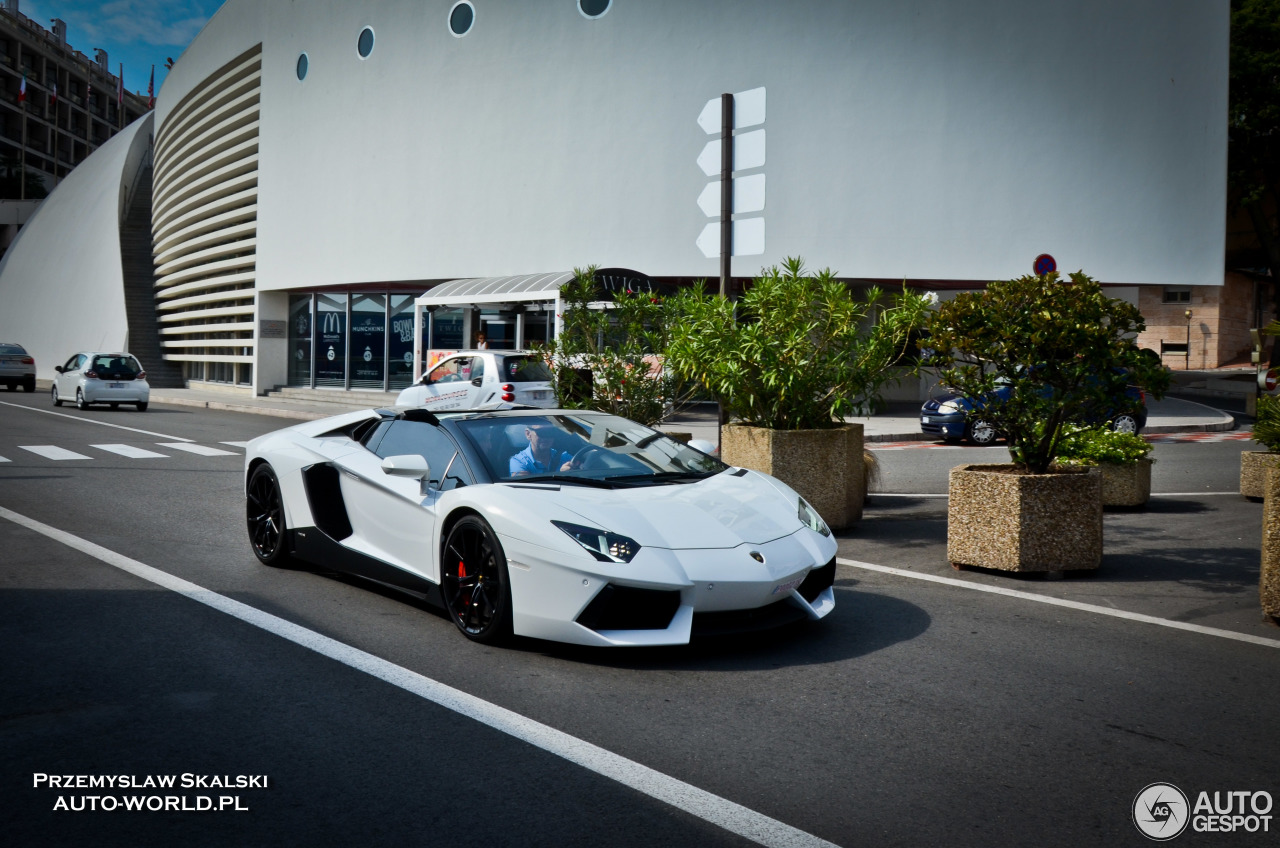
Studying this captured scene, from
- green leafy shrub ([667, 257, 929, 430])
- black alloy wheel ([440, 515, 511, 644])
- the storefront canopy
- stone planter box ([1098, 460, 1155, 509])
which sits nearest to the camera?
black alloy wheel ([440, 515, 511, 644])

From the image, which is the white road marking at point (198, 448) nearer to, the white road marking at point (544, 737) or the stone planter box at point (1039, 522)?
the white road marking at point (544, 737)

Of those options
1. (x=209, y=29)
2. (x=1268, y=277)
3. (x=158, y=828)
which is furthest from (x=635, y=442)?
(x=1268, y=277)

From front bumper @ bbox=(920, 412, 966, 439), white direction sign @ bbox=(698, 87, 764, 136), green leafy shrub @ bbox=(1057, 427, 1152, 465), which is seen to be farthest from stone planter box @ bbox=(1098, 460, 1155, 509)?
front bumper @ bbox=(920, 412, 966, 439)

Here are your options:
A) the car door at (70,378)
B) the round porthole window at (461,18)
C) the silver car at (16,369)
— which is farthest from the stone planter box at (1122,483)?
the silver car at (16,369)

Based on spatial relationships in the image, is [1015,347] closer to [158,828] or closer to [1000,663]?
[1000,663]

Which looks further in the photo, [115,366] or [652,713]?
[115,366]

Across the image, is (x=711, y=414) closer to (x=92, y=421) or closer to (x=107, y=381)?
(x=92, y=421)

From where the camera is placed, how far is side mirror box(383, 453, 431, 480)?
6109mm

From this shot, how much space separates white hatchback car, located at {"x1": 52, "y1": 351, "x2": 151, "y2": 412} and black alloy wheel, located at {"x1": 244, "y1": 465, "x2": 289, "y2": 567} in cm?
2188

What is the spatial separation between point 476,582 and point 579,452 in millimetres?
1070

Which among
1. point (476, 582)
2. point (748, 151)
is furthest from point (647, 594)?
point (748, 151)

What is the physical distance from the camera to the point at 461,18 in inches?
1238

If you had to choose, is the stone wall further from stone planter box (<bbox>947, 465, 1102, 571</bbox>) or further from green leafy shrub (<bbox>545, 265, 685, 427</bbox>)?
stone planter box (<bbox>947, 465, 1102, 571</bbox>)

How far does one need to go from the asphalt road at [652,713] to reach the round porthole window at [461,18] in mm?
26376
